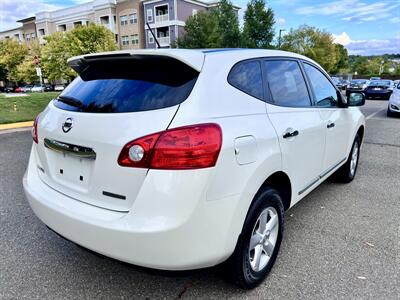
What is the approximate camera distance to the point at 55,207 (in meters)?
2.14

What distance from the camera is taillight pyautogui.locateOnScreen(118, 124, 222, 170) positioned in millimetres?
1774

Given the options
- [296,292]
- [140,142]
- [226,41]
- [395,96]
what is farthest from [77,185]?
[226,41]

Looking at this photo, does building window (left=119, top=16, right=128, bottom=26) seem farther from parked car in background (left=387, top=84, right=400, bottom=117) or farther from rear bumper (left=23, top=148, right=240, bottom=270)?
rear bumper (left=23, top=148, right=240, bottom=270)

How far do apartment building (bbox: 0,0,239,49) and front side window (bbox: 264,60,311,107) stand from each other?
41.5 metres

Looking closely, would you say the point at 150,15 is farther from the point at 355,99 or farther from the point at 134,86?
the point at 134,86

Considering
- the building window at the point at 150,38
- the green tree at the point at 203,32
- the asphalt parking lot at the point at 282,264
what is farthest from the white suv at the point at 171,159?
the building window at the point at 150,38

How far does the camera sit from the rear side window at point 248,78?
2.22m

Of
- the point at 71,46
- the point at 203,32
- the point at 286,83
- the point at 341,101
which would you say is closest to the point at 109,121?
the point at 286,83

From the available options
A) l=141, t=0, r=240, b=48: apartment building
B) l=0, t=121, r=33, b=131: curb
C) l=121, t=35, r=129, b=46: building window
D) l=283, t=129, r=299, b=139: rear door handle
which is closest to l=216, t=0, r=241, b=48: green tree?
l=141, t=0, r=240, b=48: apartment building

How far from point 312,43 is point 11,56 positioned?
45931 millimetres

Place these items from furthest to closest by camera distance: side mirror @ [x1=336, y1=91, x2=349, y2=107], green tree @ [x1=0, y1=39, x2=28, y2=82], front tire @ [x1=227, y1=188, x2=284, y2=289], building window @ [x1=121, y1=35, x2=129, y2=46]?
building window @ [x1=121, y1=35, x2=129, y2=46], green tree @ [x1=0, y1=39, x2=28, y2=82], side mirror @ [x1=336, y1=91, x2=349, y2=107], front tire @ [x1=227, y1=188, x2=284, y2=289]

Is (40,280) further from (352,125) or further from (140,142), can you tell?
(352,125)

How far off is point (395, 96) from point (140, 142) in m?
14.0

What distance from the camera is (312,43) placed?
167 ft
